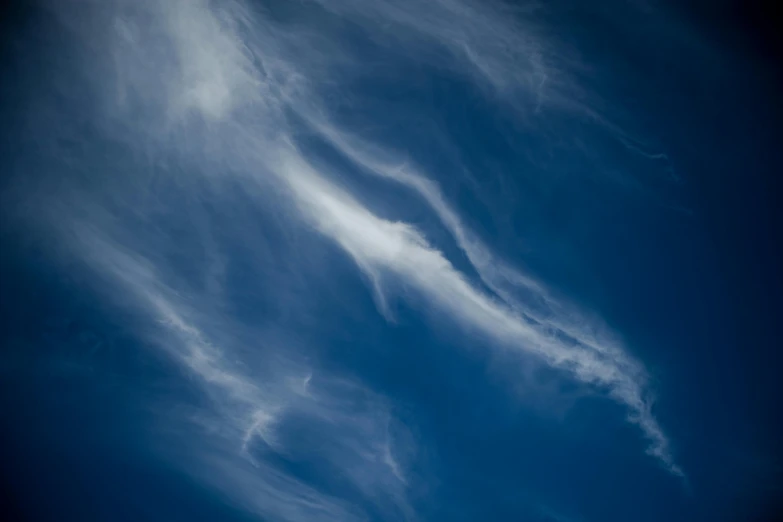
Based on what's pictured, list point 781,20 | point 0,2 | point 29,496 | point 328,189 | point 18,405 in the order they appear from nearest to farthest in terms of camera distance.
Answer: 1. point 781,20
2. point 0,2
3. point 328,189
4. point 18,405
5. point 29,496

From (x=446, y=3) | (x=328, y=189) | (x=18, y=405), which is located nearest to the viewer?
(x=446, y=3)

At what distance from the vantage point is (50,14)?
31.5ft

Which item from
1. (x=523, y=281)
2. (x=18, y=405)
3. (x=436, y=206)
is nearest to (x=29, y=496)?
(x=18, y=405)

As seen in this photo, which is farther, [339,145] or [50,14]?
[339,145]

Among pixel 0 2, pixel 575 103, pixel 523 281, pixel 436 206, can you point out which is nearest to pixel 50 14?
pixel 0 2

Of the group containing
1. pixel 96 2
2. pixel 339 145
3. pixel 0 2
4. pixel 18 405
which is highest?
pixel 339 145

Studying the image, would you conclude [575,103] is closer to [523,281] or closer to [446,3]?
[446,3]

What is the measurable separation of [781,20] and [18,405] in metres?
27.5

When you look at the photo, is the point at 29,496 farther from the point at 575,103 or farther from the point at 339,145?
the point at 575,103

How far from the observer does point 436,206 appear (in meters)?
11.2

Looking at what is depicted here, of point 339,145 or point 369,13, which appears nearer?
point 369,13

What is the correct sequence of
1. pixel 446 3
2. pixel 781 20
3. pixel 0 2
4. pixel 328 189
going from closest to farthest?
pixel 781 20, pixel 0 2, pixel 446 3, pixel 328 189

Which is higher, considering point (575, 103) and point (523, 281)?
point (575, 103)

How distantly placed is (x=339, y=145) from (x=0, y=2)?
32.0 ft
